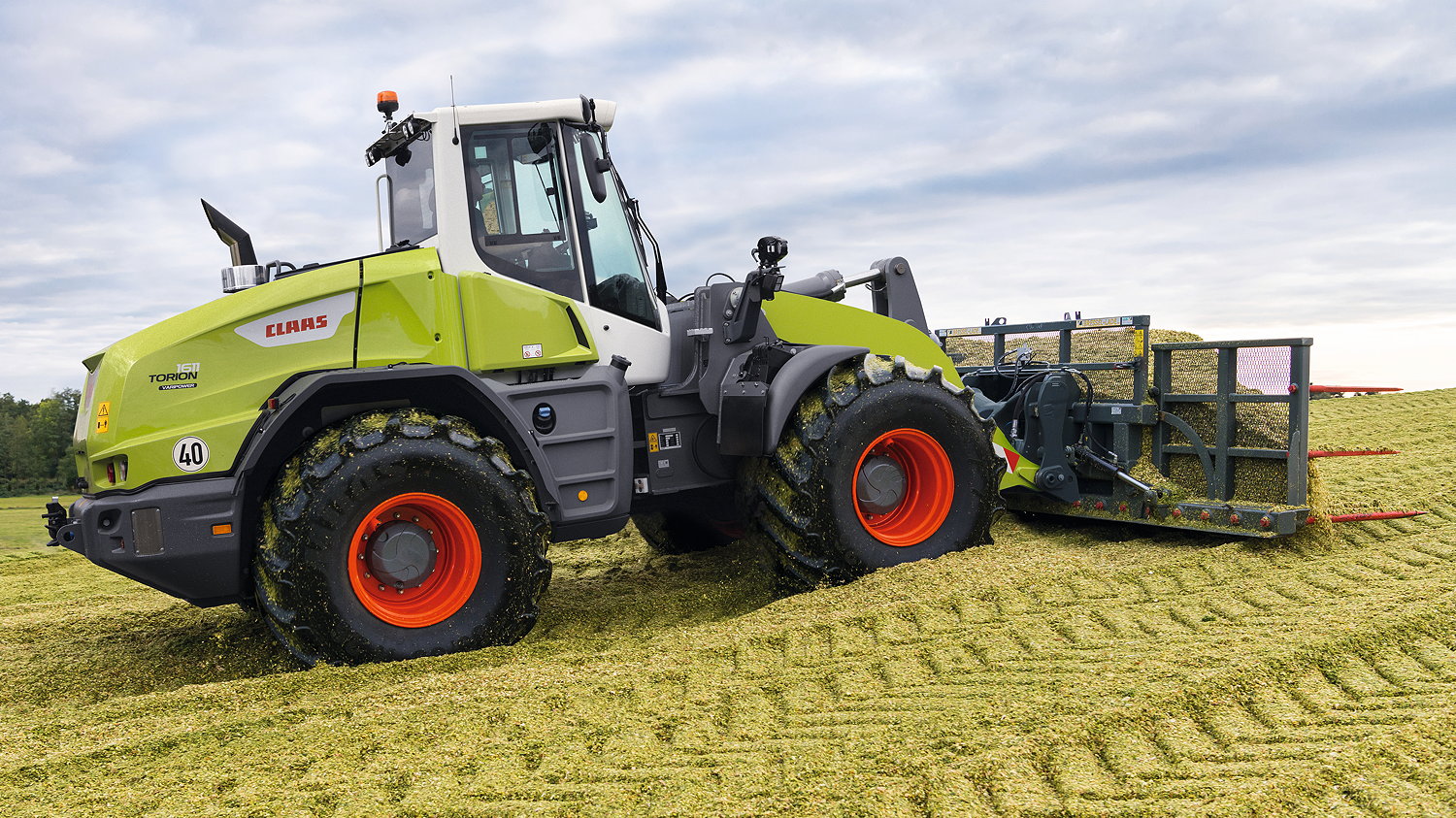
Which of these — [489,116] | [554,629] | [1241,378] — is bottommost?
[554,629]

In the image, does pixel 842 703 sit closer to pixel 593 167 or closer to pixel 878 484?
pixel 878 484

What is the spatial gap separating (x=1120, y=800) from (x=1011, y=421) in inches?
168

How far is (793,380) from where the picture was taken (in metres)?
5.65

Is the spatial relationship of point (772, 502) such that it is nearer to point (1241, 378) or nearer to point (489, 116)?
point (489, 116)

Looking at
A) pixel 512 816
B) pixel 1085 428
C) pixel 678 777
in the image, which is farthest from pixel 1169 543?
pixel 512 816

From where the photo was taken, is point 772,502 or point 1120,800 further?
point 772,502

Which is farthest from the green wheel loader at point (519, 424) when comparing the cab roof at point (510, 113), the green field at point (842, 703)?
the green field at point (842, 703)

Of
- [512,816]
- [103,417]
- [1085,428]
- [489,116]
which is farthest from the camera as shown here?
Result: [1085,428]

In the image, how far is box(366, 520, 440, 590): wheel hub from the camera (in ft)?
15.7

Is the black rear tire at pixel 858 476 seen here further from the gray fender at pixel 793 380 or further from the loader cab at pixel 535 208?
the loader cab at pixel 535 208

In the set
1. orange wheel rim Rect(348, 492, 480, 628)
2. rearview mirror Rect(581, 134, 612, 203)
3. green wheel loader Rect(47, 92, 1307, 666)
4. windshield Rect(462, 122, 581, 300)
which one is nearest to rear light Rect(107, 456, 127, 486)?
green wheel loader Rect(47, 92, 1307, 666)

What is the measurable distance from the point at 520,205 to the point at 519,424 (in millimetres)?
1214

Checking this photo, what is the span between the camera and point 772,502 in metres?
5.62

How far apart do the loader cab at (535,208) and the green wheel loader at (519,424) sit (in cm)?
1
